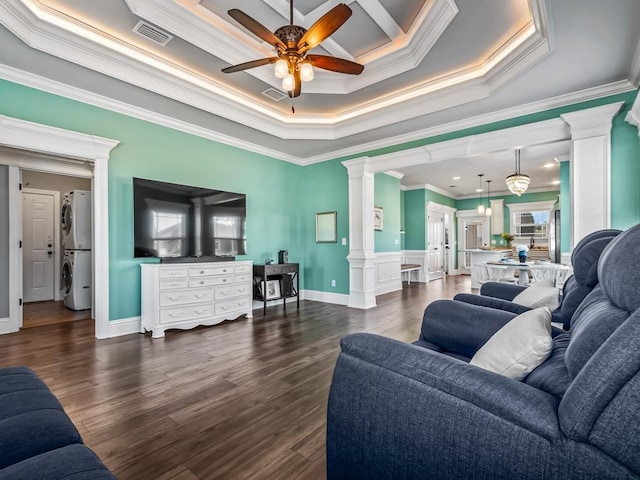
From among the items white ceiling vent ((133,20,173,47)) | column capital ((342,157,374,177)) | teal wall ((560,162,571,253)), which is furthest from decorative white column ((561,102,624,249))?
white ceiling vent ((133,20,173,47))

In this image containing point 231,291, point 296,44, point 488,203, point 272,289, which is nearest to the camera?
point 296,44

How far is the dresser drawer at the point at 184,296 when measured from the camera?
372cm

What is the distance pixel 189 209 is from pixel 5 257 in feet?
7.39

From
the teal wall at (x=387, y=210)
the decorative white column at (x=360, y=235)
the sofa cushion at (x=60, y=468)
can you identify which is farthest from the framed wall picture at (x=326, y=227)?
the sofa cushion at (x=60, y=468)

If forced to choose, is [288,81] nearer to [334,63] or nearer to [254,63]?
[254,63]

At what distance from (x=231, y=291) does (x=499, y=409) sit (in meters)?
3.91

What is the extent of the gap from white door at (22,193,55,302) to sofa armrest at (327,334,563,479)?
7.31m

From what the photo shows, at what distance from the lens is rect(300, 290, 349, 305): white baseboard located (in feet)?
18.5

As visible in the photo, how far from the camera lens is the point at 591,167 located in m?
3.41

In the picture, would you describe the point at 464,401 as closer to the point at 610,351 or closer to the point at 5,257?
the point at 610,351

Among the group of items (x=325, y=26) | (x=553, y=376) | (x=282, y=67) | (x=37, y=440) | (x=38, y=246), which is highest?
(x=325, y=26)

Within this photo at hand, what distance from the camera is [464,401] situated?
848 millimetres

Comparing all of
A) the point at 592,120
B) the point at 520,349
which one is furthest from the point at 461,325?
the point at 592,120

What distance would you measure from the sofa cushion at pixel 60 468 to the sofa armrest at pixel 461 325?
5.39ft
